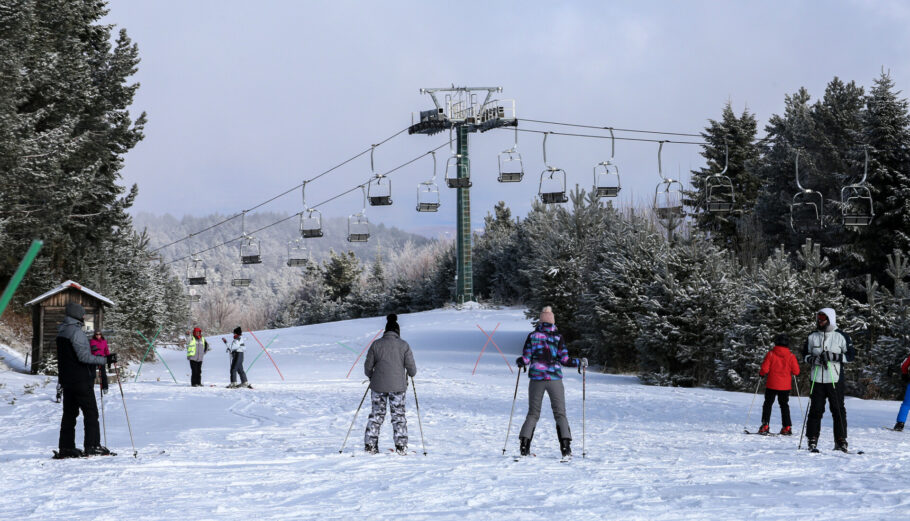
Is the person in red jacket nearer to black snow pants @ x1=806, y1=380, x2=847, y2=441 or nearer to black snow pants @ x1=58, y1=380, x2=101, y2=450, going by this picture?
black snow pants @ x1=806, y1=380, x2=847, y2=441

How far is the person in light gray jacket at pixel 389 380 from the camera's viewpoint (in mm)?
11648

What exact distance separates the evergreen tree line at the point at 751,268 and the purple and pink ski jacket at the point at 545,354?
40.6ft

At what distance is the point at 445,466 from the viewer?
1061cm

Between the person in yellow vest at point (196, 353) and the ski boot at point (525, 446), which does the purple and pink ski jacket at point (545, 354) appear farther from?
the person in yellow vest at point (196, 353)

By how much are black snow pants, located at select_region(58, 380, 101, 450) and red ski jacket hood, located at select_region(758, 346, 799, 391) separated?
9.79m

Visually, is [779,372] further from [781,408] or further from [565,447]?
[565,447]

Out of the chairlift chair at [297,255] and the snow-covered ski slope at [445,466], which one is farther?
the chairlift chair at [297,255]

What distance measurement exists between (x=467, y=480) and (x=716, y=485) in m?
2.49

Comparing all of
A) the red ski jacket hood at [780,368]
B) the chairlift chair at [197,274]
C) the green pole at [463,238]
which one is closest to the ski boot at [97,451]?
the red ski jacket hood at [780,368]

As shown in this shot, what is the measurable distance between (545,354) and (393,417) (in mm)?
2205

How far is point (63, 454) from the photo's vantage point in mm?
11195

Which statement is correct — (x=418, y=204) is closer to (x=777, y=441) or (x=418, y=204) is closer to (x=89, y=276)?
(x=89, y=276)

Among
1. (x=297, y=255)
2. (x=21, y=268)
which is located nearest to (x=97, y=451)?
(x=21, y=268)

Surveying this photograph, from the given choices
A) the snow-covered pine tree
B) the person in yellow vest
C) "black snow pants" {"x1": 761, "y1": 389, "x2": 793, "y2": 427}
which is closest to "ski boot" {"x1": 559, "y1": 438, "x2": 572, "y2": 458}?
"black snow pants" {"x1": 761, "y1": 389, "x2": 793, "y2": 427}
